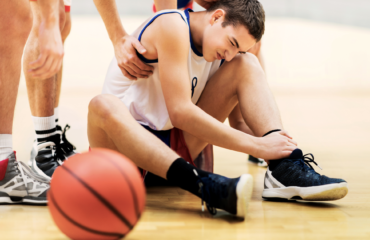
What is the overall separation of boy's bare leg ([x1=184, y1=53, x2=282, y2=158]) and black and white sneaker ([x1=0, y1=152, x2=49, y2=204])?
0.63 m

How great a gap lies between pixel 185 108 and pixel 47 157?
26.2 inches

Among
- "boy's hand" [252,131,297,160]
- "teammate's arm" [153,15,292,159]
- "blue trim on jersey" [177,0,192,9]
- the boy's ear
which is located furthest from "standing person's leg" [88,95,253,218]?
"blue trim on jersey" [177,0,192,9]

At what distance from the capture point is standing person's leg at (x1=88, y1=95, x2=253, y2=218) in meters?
1.23

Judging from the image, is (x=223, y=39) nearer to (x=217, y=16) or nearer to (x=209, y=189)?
(x=217, y=16)

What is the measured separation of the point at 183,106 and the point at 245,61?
1.20 ft

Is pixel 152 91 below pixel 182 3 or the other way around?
below

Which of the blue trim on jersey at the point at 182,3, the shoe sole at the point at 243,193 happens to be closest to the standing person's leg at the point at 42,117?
the shoe sole at the point at 243,193

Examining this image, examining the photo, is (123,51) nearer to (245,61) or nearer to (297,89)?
(245,61)

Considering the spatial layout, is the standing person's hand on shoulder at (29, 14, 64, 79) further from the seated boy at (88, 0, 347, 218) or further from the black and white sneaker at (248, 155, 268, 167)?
the black and white sneaker at (248, 155, 268, 167)

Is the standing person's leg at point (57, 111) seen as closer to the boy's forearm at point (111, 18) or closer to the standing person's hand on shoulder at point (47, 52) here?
the boy's forearm at point (111, 18)

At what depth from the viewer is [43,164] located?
1.68 metres

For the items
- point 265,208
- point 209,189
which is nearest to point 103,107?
point 209,189

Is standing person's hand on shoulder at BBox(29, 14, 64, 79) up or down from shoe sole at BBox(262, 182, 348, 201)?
up

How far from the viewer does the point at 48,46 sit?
1286 millimetres
